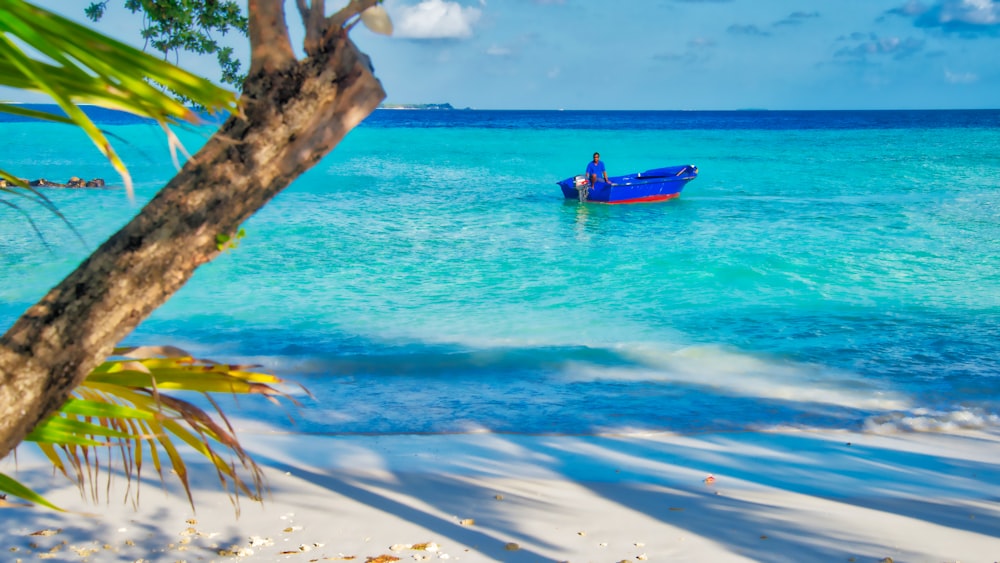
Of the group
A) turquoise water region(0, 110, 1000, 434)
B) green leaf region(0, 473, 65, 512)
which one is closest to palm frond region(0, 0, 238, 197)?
turquoise water region(0, 110, 1000, 434)

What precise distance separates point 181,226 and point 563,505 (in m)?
3.72

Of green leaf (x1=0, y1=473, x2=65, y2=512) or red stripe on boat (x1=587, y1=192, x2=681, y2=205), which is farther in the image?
red stripe on boat (x1=587, y1=192, x2=681, y2=205)

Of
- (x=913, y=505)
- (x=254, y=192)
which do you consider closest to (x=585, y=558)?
(x=913, y=505)

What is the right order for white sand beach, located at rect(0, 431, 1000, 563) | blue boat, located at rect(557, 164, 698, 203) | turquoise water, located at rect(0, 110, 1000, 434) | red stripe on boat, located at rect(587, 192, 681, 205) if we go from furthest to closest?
red stripe on boat, located at rect(587, 192, 681, 205) → blue boat, located at rect(557, 164, 698, 203) → turquoise water, located at rect(0, 110, 1000, 434) → white sand beach, located at rect(0, 431, 1000, 563)

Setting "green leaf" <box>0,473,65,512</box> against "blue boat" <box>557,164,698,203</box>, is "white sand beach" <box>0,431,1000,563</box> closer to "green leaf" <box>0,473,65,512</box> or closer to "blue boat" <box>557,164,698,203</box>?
"green leaf" <box>0,473,65,512</box>

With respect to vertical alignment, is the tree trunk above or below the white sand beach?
above

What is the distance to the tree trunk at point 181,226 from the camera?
69.7 inches

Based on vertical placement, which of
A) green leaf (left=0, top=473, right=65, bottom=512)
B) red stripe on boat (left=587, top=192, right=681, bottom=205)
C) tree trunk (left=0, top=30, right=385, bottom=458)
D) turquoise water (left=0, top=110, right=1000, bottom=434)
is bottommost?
turquoise water (left=0, top=110, right=1000, bottom=434)

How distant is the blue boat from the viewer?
22.8 meters

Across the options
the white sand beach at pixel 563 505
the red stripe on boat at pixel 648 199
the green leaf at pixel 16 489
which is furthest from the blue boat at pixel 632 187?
the green leaf at pixel 16 489

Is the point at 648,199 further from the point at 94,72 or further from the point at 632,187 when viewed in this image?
the point at 94,72

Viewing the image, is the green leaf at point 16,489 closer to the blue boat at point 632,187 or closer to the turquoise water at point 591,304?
the turquoise water at point 591,304

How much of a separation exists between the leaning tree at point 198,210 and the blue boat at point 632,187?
21002 mm

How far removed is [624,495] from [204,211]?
402cm
